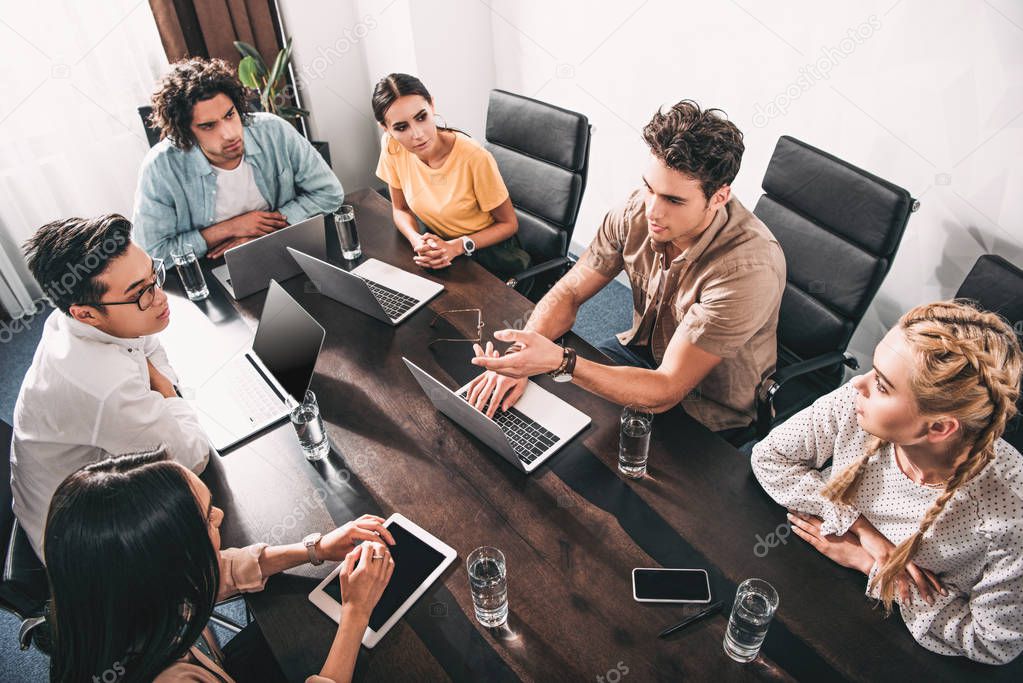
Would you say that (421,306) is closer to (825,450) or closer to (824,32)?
(825,450)

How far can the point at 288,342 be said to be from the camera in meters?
1.62

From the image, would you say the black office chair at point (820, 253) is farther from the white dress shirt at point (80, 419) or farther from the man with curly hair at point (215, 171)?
the man with curly hair at point (215, 171)

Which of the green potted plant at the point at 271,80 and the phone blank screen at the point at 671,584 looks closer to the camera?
the phone blank screen at the point at 671,584

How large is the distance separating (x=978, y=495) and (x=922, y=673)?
33cm

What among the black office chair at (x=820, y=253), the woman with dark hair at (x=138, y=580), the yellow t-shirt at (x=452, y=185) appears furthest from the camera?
the yellow t-shirt at (x=452, y=185)

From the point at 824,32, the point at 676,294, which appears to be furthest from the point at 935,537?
the point at 824,32

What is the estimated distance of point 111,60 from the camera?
3160 mm

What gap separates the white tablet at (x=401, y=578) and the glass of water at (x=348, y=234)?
1157mm

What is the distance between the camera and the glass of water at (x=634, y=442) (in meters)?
1.37

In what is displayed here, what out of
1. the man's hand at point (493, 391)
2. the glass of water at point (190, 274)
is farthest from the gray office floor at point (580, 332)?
the man's hand at point (493, 391)

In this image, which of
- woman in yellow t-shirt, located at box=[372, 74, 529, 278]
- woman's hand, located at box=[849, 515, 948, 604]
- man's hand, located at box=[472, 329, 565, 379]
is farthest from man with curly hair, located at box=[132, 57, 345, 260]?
woman's hand, located at box=[849, 515, 948, 604]

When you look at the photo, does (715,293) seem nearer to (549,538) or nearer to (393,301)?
(549,538)

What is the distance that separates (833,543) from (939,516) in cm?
19

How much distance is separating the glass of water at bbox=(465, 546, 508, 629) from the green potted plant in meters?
2.91
